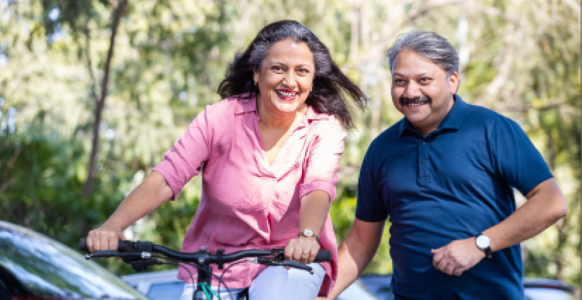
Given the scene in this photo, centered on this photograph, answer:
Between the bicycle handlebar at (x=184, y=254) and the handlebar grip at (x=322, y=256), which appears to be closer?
the bicycle handlebar at (x=184, y=254)

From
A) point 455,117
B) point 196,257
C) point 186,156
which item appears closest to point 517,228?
point 455,117

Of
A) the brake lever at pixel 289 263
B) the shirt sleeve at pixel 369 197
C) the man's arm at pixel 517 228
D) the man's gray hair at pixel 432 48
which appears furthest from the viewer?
the shirt sleeve at pixel 369 197

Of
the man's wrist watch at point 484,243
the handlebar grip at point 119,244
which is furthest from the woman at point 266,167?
the man's wrist watch at point 484,243

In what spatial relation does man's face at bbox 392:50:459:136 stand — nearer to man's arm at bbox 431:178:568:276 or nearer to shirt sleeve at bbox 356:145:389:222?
shirt sleeve at bbox 356:145:389:222

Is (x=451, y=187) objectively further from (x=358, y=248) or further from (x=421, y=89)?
(x=358, y=248)

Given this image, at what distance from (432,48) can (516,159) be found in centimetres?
66

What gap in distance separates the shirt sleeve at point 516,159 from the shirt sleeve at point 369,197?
681mm

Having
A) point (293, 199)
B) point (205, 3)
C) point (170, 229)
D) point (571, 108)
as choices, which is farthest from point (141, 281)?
point (571, 108)

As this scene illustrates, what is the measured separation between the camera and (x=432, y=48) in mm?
2816

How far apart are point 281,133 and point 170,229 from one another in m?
5.23

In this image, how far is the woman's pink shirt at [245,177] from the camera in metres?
2.69

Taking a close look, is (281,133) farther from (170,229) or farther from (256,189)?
(170,229)

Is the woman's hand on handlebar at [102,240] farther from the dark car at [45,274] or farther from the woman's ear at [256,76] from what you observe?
the woman's ear at [256,76]

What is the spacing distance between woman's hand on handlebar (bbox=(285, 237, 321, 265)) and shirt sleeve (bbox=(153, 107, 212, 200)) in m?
0.68
